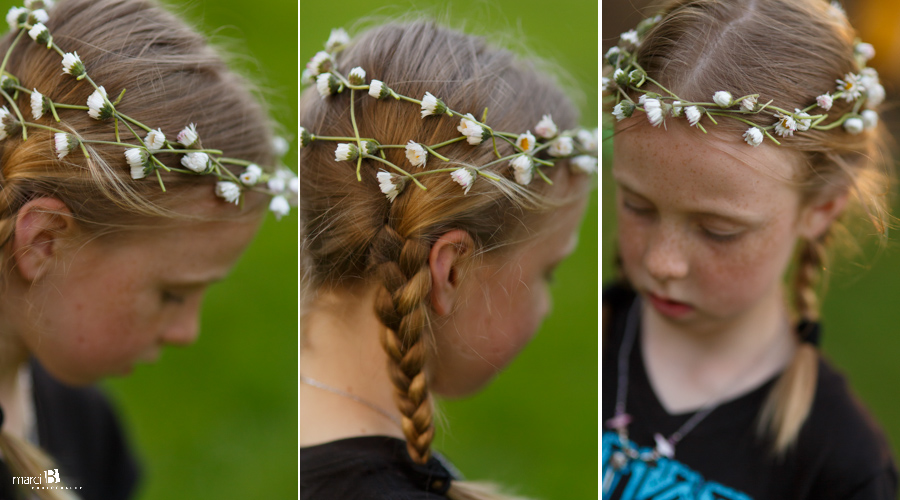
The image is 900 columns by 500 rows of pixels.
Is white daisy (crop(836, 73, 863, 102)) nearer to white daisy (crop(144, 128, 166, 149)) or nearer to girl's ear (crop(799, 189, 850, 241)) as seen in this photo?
girl's ear (crop(799, 189, 850, 241))

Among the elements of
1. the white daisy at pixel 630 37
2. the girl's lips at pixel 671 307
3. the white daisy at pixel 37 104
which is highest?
the white daisy at pixel 630 37

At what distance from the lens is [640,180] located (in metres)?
1.28

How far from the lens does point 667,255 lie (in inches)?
52.1

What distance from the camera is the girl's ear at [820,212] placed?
4.46 feet

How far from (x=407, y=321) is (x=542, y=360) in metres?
0.84

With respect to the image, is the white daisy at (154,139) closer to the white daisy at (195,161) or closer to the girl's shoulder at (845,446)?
the white daisy at (195,161)

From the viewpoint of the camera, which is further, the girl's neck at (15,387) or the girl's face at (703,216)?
the girl's neck at (15,387)

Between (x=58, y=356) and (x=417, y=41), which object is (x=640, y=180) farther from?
(x=58, y=356)

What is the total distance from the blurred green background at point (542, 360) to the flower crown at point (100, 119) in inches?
14.9

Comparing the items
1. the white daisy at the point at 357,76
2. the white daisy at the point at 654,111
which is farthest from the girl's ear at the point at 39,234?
the white daisy at the point at 654,111

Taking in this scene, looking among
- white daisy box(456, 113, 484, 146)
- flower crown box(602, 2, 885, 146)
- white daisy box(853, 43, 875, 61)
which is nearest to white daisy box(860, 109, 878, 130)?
flower crown box(602, 2, 885, 146)

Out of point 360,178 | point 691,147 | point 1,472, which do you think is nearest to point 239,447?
point 1,472

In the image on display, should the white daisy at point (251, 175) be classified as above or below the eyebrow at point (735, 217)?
below

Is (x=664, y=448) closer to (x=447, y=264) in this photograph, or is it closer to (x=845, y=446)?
(x=845, y=446)
